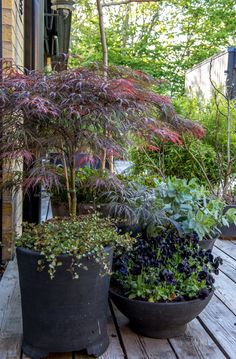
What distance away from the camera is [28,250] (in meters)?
1.53

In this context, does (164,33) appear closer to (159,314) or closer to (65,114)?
(65,114)

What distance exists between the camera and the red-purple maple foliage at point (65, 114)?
1.61 meters

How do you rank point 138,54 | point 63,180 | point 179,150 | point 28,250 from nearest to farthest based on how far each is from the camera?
1. point 28,250
2. point 63,180
3. point 179,150
4. point 138,54

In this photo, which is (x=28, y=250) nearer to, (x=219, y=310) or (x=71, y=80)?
(x=71, y=80)

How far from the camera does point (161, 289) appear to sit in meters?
1.70

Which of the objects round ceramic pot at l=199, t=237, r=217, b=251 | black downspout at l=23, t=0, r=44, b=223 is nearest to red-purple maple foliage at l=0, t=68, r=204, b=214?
round ceramic pot at l=199, t=237, r=217, b=251

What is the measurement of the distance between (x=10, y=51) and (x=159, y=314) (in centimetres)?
179

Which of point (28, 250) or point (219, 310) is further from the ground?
point (28, 250)

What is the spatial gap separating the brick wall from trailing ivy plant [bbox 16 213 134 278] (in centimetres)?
59

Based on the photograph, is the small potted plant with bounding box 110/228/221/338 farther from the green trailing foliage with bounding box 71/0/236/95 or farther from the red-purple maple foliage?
the green trailing foliage with bounding box 71/0/236/95

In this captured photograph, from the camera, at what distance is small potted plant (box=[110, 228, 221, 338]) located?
5.50 feet

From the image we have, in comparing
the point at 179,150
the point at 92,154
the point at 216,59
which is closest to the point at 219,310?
the point at 92,154

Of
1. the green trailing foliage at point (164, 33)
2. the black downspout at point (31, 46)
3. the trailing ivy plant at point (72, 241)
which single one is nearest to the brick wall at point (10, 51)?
the black downspout at point (31, 46)

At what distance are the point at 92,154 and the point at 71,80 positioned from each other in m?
0.35
